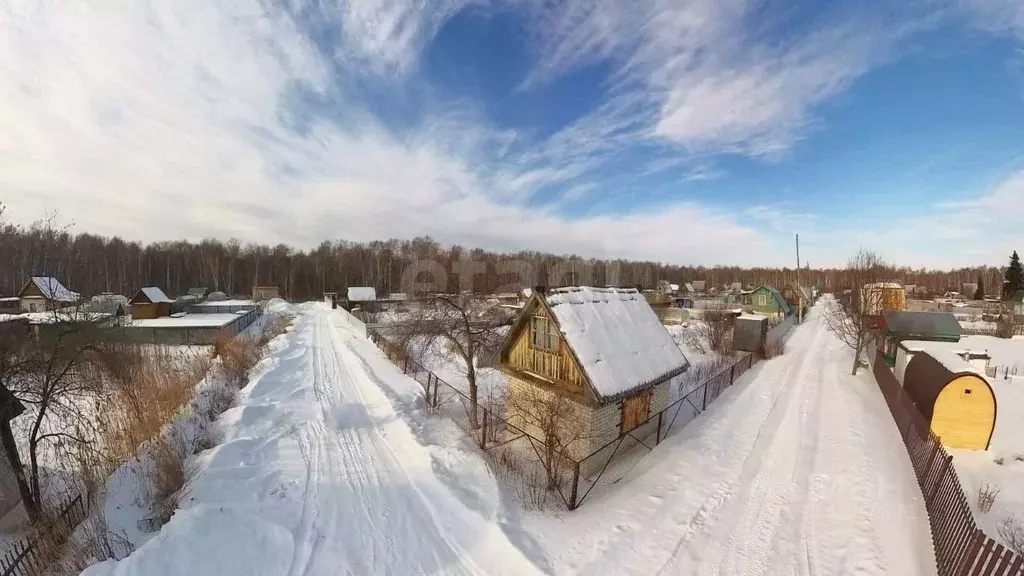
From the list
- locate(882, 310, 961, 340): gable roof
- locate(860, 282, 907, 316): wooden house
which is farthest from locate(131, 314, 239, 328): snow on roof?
locate(882, 310, 961, 340): gable roof

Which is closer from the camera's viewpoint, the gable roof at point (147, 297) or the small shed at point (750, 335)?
the small shed at point (750, 335)

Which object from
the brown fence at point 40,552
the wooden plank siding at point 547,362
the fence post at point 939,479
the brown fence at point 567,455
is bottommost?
the brown fence at point 40,552

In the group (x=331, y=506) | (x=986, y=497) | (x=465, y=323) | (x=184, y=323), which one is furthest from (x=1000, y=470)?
(x=184, y=323)

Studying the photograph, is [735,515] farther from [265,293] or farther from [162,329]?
[265,293]

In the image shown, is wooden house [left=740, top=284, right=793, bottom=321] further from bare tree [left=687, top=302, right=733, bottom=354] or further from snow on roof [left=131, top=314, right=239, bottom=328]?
snow on roof [left=131, top=314, right=239, bottom=328]

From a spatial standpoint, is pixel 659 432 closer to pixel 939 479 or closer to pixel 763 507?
pixel 763 507

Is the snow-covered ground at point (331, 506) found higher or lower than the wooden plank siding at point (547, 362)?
lower

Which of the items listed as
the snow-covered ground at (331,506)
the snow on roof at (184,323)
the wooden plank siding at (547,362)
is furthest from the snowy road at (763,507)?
the snow on roof at (184,323)

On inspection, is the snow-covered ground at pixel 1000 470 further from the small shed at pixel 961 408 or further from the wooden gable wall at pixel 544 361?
the wooden gable wall at pixel 544 361

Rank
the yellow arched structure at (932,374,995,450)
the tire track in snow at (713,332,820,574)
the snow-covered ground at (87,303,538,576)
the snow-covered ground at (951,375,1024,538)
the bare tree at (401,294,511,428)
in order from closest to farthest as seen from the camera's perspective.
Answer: the snow-covered ground at (87,303,538,576)
the tire track in snow at (713,332,820,574)
the snow-covered ground at (951,375,1024,538)
the yellow arched structure at (932,374,995,450)
the bare tree at (401,294,511,428)
